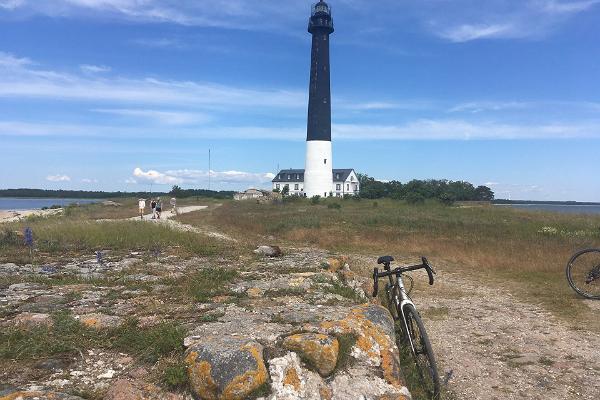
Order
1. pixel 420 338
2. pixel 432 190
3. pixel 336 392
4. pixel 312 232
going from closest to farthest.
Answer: pixel 336 392 < pixel 420 338 < pixel 312 232 < pixel 432 190

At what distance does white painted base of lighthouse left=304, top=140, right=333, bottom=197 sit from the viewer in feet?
171

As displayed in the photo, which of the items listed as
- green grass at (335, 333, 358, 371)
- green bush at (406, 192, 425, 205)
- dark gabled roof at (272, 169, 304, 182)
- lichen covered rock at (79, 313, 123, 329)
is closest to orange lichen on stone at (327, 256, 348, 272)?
green grass at (335, 333, 358, 371)

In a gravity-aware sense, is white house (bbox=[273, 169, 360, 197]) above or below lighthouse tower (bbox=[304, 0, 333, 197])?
below

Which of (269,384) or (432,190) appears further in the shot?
(432,190)

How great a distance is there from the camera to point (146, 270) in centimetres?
798

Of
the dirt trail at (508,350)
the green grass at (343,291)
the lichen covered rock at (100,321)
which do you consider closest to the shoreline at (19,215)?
the lichen covered rock at (100,321)

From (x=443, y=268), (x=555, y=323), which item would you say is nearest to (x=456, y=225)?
(x=443, y=268)

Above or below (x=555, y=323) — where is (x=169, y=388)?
above

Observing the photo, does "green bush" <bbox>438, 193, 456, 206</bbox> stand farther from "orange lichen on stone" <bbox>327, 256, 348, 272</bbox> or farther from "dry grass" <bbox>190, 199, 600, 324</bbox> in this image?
"orange lichen on stone" <bbox>327, 256, 348, 272</bbox>

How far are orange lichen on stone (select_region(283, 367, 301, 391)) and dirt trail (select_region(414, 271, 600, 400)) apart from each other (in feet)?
8.03

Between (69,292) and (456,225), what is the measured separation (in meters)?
24.0

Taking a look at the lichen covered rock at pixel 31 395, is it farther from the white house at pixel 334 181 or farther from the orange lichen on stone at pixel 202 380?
the white house at pixel 334 181

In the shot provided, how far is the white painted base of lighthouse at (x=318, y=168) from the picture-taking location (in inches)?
2048

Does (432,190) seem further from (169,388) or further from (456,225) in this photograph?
(169,388)
